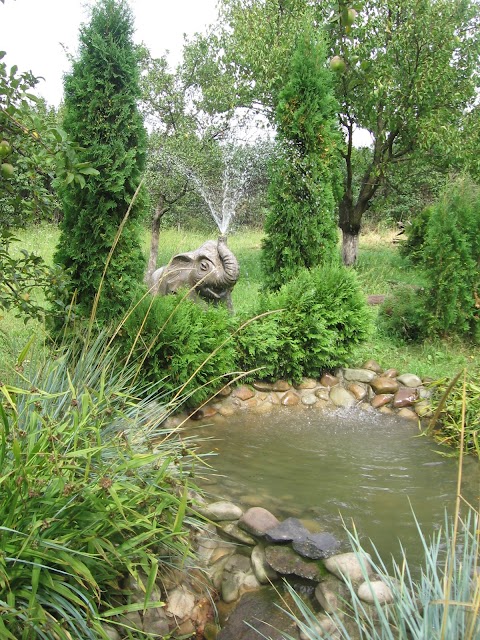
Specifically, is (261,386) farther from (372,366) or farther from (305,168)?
(305,168)

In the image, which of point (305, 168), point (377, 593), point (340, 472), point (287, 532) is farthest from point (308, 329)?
point (377, 593)

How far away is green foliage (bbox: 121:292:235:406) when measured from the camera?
486 centimetres

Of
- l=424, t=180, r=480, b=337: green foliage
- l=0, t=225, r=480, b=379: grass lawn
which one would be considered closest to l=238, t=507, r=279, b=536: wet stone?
l=0, t=225, r=480, b=379: grass lawn

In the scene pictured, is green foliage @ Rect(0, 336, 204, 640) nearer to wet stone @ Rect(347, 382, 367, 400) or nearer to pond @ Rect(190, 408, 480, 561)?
pond @ Rect(190, 408, 480, 561)

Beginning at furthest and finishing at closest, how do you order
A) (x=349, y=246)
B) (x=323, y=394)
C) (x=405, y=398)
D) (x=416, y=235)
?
(x=349, y=246) → (x=416, y=235) → (x=323, y=394) → (x=405, y=398)

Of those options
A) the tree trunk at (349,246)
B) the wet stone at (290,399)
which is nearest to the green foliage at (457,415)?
the wet stone at (290,399)

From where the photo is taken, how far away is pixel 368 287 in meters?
11.8

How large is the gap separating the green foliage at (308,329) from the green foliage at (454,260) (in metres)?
1.64

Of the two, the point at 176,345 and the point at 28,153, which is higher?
the point at 28,153

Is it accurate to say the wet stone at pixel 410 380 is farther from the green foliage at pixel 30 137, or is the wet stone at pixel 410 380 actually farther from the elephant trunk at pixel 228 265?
the green foliage at pixel 30 137

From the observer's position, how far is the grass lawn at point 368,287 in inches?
→ 243

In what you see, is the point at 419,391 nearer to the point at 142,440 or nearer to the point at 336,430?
the point at 336,430

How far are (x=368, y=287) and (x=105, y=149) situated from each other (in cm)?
779

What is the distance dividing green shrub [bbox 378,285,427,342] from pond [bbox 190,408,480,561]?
2.34 m
